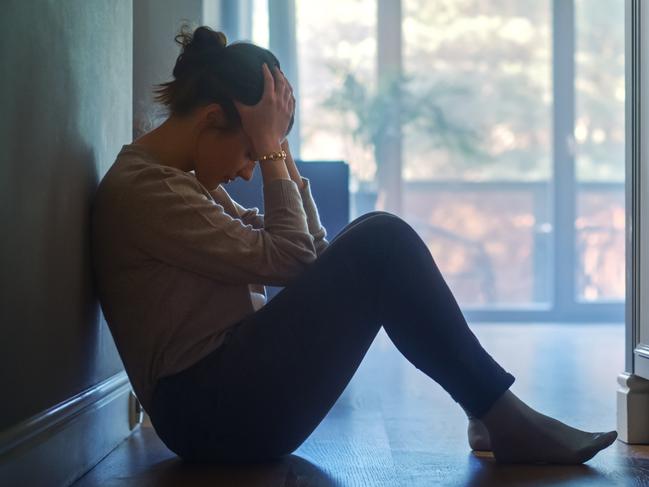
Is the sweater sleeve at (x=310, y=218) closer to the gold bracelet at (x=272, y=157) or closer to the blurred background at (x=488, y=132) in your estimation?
the gold bracelet at (x=272, y=157)

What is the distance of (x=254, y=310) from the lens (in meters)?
1.48

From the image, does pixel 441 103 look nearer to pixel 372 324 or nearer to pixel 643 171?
pixel 643 171

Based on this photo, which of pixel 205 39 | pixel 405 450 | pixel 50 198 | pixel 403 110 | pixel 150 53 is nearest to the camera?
pixel 50 198

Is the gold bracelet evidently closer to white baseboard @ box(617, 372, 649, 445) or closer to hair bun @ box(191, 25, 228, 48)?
hair bun @ box(191, 25, 228, 48)

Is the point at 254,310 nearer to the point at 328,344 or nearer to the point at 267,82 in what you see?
the point at 328,344

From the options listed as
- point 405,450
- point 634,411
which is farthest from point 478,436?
point 634,411

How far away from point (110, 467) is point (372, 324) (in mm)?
553

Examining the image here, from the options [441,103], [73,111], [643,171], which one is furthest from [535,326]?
[73,111]

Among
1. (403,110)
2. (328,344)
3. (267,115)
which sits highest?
(403,110)

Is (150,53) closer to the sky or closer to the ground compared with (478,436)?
closer to the sky

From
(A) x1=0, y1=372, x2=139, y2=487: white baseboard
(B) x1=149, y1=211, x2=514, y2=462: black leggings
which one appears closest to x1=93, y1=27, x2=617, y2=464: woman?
(B) x1=149, y1=211, x2=514, y2=462: black leggings

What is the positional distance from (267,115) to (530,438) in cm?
72

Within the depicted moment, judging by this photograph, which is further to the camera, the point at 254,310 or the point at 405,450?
the point at 405,450

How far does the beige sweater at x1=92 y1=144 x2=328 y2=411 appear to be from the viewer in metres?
1.38
